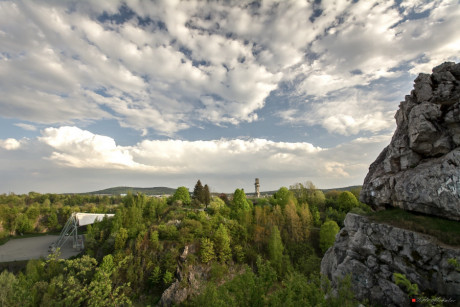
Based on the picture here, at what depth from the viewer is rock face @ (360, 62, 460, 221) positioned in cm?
1553

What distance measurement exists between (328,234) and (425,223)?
24073 millimetres

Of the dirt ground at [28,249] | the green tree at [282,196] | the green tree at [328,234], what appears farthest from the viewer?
the green tree at [282,196]

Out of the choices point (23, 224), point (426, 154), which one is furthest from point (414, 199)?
point (23, 224)

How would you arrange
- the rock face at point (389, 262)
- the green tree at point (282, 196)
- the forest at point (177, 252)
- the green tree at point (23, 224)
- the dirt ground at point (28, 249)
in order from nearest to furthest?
the rock face at point (389, 262)
the forest at point (177, 252)
the dirt ground at point (28, 249)
the green tree at point (282, 196)
the green tree at point (23, 224)

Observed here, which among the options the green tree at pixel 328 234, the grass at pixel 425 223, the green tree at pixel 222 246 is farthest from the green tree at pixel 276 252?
the grass at pixel 425 223

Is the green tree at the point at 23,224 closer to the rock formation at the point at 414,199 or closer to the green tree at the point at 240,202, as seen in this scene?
the green tree at the point at 240,202

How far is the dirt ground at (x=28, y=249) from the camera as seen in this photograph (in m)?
44.4

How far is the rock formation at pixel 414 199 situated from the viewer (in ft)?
48.6

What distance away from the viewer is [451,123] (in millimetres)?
17078

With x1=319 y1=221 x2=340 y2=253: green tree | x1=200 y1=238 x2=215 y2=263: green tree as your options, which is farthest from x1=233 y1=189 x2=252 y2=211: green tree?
x1=319 y1=221 x2=340 y2=253: green tree

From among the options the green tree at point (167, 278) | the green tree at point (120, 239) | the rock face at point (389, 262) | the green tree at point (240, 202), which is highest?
the green tree at point (240, 202)

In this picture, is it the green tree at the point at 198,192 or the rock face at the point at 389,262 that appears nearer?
the rock face at the point at 389,262

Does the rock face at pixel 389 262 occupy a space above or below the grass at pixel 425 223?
below

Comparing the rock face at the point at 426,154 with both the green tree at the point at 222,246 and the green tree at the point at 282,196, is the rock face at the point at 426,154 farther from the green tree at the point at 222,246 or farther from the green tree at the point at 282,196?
the green tree at the point at 282,196
